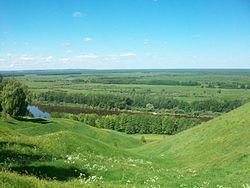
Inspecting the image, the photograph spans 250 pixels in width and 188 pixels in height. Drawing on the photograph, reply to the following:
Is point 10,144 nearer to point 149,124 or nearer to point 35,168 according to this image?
point 35,168

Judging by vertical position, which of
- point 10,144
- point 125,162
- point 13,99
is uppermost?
point 10,144

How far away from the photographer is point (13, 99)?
90000 mm

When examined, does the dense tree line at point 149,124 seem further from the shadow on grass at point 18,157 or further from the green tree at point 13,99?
the shadow on grass at point 18,157

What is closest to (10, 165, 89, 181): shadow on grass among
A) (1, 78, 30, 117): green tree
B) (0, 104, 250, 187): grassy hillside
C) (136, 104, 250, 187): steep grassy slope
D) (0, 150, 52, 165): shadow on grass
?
(0, 104, 250, 187): grassy hillside

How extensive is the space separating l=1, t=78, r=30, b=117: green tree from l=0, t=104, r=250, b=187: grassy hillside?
46.6m

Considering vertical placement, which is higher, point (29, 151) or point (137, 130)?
point (29, 151)

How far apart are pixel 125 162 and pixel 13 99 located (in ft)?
219

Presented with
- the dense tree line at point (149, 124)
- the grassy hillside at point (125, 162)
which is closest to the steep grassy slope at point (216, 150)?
the grassy hillside at point (125, 162)

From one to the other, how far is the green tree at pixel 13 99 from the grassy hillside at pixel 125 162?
46.6 m

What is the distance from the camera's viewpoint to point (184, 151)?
155 feet

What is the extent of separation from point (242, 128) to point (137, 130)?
9773 cm

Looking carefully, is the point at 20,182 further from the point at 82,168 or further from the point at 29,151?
the point at 29,151

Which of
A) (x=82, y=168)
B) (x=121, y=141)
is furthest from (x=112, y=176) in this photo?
(x=121, y=141)

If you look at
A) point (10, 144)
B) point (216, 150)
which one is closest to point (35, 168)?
point (10, 144)
